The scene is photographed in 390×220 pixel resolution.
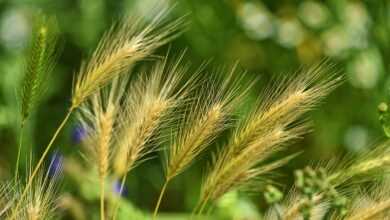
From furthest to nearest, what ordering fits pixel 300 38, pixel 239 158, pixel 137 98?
1. pixel 300 38
2. pixel 137 98
3. pixel 239 158

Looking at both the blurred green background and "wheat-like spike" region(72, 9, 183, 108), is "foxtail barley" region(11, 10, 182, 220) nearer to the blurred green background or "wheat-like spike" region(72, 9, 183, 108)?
"wheat-like spike" region(72, 9, 183, 108)

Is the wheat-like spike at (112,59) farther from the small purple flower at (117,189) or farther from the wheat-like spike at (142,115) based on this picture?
the small purple flower at (117,189)

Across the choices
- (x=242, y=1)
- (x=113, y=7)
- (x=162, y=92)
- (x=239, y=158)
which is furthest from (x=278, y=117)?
(x=113, y=7)

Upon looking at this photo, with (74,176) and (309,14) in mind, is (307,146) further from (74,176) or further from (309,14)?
(74,176)

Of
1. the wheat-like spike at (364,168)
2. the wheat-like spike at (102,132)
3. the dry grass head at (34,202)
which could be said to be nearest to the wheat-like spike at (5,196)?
the dry grass head at (34,202)

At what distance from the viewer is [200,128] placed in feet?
4.91

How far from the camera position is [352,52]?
117 inches

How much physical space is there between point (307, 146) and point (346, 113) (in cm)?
15

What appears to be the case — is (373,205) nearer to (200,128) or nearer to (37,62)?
(200,128)

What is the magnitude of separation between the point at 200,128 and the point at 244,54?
1.59m

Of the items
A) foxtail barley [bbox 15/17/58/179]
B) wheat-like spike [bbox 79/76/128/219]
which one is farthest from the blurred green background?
foxtail barley [bbox 15/17/58/179]

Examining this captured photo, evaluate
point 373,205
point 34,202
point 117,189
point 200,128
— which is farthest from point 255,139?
point 117,189

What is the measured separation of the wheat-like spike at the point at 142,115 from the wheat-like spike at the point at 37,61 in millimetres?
151

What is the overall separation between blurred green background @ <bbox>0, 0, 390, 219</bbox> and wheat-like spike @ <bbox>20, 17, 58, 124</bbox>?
128cm
